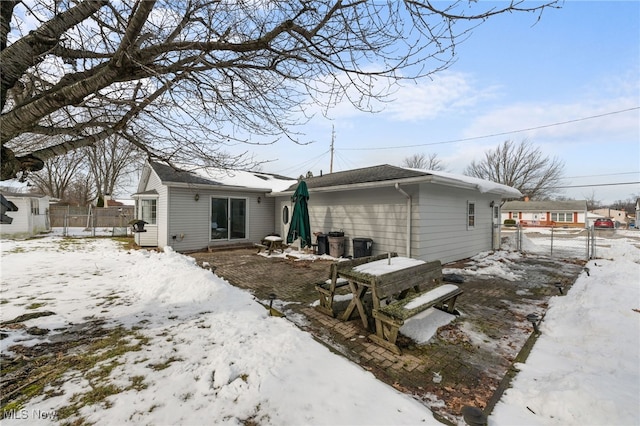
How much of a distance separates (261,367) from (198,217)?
9.54 meters

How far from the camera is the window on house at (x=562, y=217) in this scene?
36344mm

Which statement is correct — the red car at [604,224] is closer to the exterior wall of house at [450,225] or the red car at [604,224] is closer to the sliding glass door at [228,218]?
the exterior wall of house at [450,225]

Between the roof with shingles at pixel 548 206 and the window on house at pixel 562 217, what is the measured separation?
28.6 inches

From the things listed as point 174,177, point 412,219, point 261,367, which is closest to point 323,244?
point 412,219

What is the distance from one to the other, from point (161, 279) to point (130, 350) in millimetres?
2798

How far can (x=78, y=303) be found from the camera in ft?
15.7

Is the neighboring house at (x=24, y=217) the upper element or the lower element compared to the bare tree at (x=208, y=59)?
lower

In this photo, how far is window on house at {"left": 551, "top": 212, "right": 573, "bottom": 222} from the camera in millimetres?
36344

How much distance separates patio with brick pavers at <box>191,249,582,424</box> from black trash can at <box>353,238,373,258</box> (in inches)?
71.2

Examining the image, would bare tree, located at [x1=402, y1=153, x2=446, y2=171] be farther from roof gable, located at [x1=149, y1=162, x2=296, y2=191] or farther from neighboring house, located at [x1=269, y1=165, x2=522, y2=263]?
roof gable, located at [x1=149, y1=162, x2=296, y2=191]

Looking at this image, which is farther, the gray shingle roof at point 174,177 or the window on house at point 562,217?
the window on house at point 562,217

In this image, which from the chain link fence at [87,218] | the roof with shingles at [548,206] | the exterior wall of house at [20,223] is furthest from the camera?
the roof with shingles at [548,206]

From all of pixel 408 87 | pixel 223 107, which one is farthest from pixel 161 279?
pixel 408 87

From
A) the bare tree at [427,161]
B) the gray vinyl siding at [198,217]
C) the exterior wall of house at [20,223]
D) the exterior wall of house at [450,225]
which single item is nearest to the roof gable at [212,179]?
the gray vinyl siding at [198,217]
